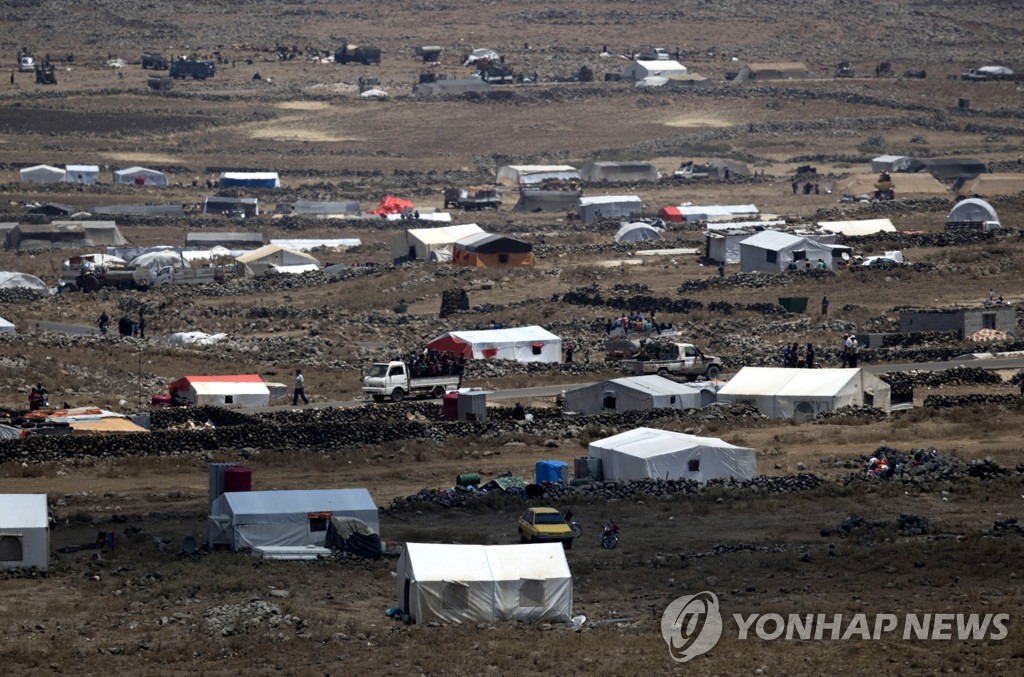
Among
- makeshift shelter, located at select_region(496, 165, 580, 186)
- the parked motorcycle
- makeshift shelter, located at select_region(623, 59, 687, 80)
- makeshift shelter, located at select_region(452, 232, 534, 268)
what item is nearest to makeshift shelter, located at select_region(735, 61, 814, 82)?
makeshift shelter, located at select_region(623, 59, 687, 80)

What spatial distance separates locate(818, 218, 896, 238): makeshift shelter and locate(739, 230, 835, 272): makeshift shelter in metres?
6.89

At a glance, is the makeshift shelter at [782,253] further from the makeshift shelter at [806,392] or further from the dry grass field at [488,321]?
the makeshift shelter at [806,392]

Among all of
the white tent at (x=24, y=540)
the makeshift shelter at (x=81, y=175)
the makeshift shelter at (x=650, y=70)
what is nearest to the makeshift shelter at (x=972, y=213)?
the makeshift shelter at (x=81, y=175)

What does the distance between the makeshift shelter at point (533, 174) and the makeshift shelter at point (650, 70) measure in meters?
41.3

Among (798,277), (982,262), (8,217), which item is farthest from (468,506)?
(8,217)

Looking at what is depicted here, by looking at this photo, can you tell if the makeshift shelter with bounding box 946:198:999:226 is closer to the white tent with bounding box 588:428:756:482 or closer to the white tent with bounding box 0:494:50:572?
the white tent with bounding box 588:428:756:482

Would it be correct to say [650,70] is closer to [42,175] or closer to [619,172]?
[619,172]

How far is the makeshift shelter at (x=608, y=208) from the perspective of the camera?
102188 millimetres

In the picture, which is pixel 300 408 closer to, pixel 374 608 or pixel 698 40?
pixel 374 608

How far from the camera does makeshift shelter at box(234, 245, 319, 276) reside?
3275 inches

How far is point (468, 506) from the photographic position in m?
36.4

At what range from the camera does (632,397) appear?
4784cm

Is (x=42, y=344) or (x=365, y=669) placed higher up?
(x=365, y=669)

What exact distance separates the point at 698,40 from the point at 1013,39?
32.8 m
